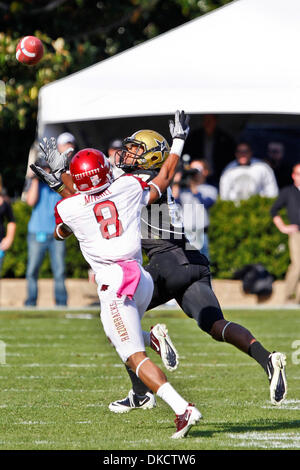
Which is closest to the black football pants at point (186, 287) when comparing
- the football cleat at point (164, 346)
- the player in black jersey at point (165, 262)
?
the player in black jersey at point (165, 262)

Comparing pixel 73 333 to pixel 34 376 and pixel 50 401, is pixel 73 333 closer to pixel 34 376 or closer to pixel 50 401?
pixel 34 376

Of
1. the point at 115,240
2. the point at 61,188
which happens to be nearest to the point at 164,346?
the point at 115,240

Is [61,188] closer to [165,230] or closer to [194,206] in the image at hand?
[165,230]

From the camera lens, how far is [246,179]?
47.9 feet

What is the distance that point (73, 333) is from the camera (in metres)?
10.9

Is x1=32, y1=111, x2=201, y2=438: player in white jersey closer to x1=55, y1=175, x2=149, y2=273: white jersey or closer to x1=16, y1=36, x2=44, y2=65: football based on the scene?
x1=55, y1=175, x2=149, y2=273: white jersey

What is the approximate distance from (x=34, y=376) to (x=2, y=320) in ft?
13.7

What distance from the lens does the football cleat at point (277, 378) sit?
19.4 ft

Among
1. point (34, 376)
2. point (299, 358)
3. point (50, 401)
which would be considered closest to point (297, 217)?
point (299, 358)

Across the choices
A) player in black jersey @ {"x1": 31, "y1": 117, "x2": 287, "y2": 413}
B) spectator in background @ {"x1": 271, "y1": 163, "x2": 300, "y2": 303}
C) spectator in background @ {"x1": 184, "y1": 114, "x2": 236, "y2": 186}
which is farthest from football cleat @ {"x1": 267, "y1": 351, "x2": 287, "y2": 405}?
spectator in background @ {"x1": 184, "y1": 114, "x2": 236, "y2": 186}

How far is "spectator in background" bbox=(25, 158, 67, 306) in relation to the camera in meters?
13.5

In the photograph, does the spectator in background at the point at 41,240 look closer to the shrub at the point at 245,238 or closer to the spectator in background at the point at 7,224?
the spectator in background at the point at 7,224

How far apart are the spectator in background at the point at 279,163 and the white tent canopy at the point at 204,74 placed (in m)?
2.40

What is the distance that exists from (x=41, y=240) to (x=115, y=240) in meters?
7.83
